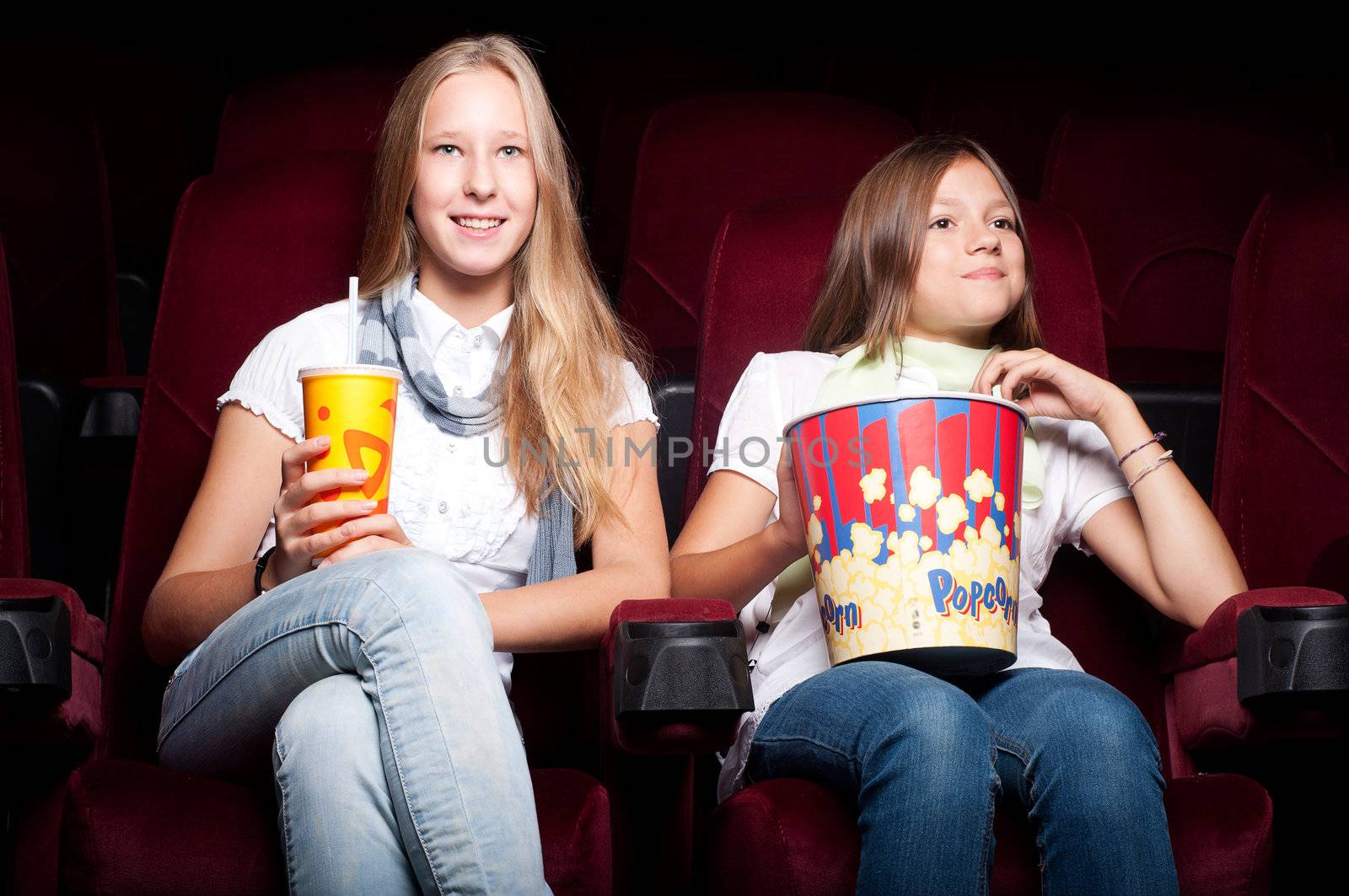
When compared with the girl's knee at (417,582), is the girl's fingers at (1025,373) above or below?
above

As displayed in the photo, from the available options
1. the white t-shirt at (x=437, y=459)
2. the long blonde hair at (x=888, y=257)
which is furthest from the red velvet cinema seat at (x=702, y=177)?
the white t-shirt at (x=437, y=459)

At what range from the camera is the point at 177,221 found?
139 cm

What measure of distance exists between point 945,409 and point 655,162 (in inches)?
38.7

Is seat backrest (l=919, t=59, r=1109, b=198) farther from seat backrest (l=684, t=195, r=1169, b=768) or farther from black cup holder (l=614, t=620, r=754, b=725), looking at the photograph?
black cup holder (l=614, t=620, r=754, b=725)

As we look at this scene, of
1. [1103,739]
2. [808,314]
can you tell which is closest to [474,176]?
[808,314]

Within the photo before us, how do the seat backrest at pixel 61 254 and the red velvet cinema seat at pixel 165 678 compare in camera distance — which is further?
the seat backrest at pixel 61 254

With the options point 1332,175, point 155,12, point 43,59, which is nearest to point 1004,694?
point 1332,175

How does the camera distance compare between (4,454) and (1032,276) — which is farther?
(1032,276)

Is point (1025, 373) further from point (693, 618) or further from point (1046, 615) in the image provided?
point (693, 618)

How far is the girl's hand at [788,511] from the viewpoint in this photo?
1.09m

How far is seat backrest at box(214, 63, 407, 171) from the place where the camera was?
2.04m

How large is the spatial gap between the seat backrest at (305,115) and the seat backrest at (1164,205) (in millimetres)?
976

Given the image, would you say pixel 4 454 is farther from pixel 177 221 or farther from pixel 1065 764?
pixel 1065 764

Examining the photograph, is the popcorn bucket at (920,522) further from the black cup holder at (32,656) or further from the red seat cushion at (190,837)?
the black cup holder at (32,656)
